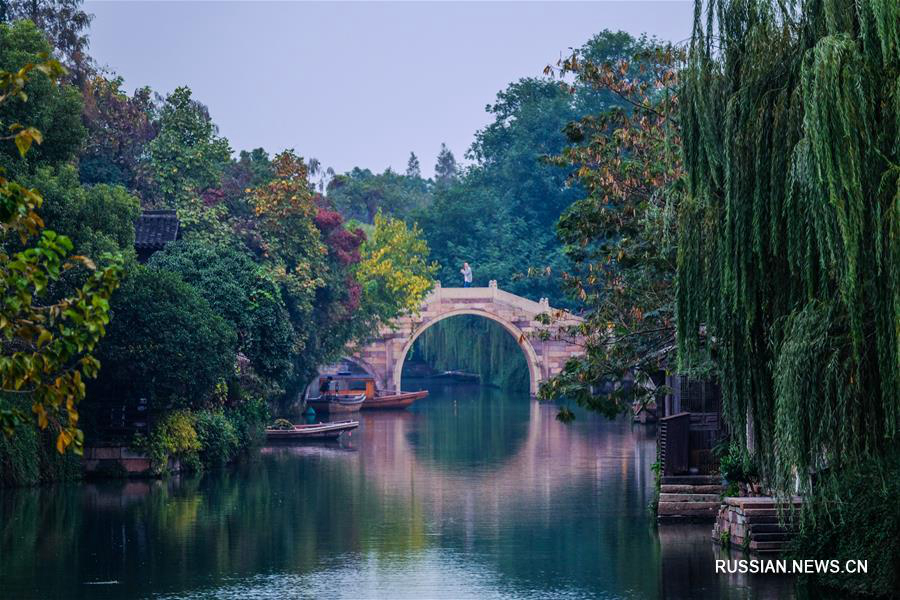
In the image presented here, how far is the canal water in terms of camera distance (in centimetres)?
1941

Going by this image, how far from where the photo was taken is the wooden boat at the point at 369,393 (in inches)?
2207

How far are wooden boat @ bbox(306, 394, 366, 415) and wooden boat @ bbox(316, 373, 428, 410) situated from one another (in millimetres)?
225

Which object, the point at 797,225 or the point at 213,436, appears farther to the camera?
the point at 213,436

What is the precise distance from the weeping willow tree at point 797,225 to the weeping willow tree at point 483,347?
163 feet

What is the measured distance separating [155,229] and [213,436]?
644 cm

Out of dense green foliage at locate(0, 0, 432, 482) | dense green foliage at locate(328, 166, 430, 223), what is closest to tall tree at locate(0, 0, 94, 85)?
dense green foliage at locate(0, 0, 432, 482)

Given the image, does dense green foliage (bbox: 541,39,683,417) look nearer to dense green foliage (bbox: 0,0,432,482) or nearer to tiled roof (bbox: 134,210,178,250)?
dense green foliage (bbox: 0,0,432,482)

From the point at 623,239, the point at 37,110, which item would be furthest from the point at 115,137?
the point at 623,239

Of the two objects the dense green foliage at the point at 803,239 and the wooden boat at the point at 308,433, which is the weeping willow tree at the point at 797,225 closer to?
the dense green foliage at the point at 803,239

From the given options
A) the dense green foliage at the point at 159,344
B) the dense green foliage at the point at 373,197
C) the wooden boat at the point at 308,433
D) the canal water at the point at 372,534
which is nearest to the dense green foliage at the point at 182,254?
the dense green foliage at the point at 159,344

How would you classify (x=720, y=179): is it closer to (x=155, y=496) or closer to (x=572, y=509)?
(x=572, y=509)

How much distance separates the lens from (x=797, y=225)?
1412 cm

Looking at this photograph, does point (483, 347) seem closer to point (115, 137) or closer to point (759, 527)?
point (115, 137)

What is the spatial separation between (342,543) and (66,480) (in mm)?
9536
